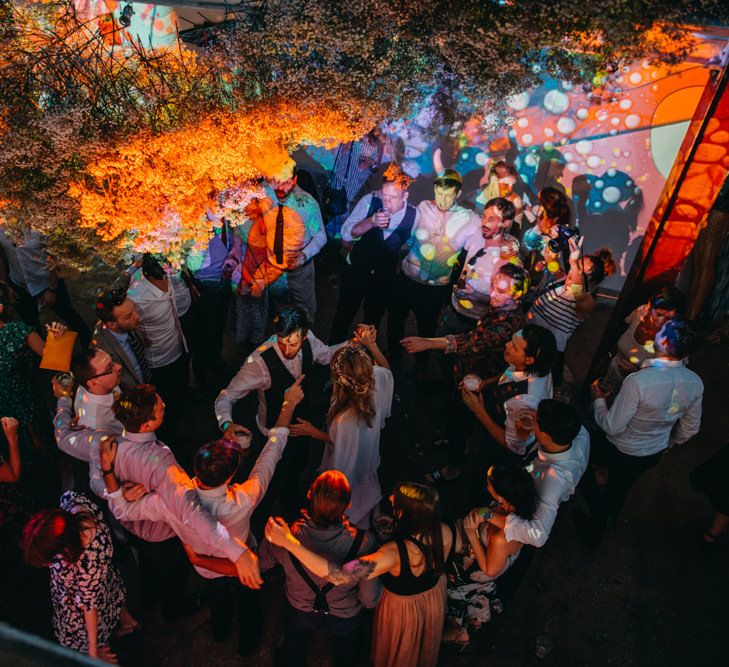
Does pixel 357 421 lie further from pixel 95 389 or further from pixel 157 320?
pixel 157 320

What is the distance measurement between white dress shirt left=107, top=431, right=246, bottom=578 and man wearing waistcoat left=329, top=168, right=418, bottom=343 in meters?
2.89

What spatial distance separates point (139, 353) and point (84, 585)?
178 cm

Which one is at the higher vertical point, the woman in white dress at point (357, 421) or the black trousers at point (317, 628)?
the woman in white dress at point (357, 421)

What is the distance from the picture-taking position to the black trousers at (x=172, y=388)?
4.56 m

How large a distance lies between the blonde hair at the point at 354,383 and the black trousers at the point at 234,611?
116 cm

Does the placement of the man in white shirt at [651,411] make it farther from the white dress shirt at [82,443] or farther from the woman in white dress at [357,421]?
the white dress shirt at [82,443]

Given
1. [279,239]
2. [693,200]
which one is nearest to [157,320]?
[279,239]

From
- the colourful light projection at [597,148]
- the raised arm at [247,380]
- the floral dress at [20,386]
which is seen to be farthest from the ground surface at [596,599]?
the colourful light projection at [597,148]

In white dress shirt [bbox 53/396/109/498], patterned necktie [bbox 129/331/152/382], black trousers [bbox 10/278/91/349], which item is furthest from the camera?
black trousers [bbox 10/278/91/349]

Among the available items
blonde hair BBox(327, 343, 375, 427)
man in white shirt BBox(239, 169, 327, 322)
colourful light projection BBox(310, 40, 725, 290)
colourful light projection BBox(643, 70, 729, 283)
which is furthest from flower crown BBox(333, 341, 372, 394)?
colourful light projection BBox(310, 40, 725, 290)

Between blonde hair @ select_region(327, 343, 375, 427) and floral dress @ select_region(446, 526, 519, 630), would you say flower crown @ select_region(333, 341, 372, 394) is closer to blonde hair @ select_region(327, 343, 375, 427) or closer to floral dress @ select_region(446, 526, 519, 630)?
blonde hair @ select_region(327, 343, 375, 427)

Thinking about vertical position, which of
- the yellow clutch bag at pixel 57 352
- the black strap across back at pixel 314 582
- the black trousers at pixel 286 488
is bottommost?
the black trousers at pixel 286 488

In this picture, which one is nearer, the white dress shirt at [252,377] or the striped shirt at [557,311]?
the white dress shirt at [252,377]

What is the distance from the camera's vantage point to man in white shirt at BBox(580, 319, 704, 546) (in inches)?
134
